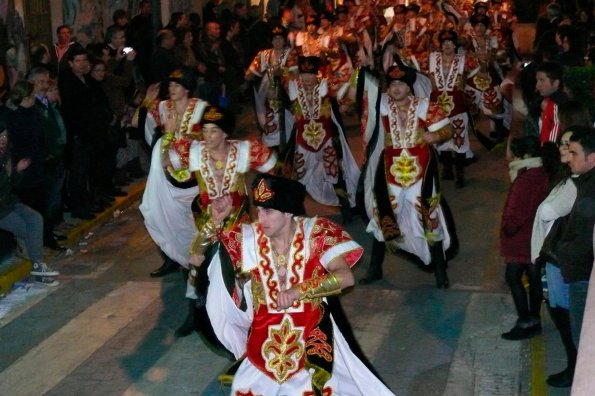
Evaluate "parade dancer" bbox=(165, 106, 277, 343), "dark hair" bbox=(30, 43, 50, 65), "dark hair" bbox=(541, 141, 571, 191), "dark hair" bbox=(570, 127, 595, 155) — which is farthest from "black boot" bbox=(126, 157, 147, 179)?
"dark hair" bbox=(570, 127, 595, 155)

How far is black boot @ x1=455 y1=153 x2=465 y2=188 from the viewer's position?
48.5 ft

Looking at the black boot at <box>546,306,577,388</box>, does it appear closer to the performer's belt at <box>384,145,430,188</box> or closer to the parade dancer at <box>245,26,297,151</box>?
the performer's belt at <box>384,145,430,188</box>

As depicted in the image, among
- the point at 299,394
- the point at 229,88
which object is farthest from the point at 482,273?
the point at 229,88

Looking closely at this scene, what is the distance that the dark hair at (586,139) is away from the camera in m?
7.49

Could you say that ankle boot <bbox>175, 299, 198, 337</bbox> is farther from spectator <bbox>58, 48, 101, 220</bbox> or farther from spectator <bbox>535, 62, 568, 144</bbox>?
spectator <bbox>58, 48, 101, 220</bbox>

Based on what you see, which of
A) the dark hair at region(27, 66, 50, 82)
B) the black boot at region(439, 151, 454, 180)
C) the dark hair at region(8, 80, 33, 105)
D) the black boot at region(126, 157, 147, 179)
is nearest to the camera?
the dark hair at region(8, 80, 33, 105)

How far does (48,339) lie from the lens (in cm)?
953

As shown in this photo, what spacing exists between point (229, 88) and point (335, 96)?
758 centimetres

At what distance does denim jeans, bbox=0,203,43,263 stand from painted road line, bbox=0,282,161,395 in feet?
2.88

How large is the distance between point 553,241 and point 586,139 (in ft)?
2.31

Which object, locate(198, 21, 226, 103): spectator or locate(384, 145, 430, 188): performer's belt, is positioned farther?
locate(198, 21, 226, 103): spectator

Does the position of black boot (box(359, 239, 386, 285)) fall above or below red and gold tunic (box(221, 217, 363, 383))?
below

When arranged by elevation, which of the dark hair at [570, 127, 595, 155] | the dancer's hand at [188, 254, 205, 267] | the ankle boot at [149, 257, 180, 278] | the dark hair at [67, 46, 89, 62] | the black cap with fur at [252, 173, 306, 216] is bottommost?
the ankle boot at [149, 257, 180, 278]

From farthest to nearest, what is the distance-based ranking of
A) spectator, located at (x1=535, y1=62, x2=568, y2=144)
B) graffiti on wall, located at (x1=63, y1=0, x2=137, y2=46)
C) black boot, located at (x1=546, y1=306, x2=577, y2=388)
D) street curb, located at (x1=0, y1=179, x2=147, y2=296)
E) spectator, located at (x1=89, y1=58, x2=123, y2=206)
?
graffiti on wall, located at (x1=63, y1=0, x2=137, y2=46)
spectator, located at (x1=89, y1=58, x2=123, y2=206)
street curb, located at (x1=0, y1=179, x2=147, y2=296)
spectator, located at (x1=535, y1=62, x2=568, y2=144)
black boot, located at (x1=546, y1=306, x2=577, y2=388)
